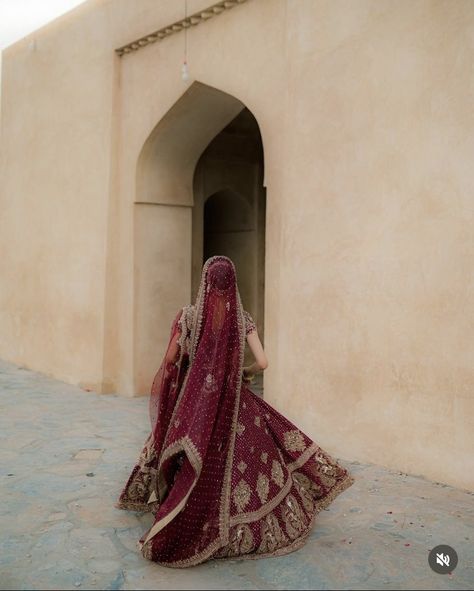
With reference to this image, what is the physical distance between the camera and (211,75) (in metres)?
6.59

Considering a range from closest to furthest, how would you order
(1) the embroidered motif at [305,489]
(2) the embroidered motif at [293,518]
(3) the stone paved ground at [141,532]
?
(3) the stone paved ground at [141,532]
(2) the embroidered motif at [293,518]
(1) the embroidered motif at [305,489]

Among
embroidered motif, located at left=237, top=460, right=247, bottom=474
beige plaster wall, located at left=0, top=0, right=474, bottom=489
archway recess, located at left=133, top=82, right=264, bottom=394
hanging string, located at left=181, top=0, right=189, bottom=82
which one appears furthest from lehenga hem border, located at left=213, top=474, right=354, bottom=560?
hanging string, located at left=181, top=0, right=189, bottom=82

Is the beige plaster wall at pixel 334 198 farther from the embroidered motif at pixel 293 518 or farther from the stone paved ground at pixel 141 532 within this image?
the embroidered motif at pixel 293 518

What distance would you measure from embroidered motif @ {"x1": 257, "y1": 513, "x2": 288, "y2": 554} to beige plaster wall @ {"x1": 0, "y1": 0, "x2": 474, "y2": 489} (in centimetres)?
168

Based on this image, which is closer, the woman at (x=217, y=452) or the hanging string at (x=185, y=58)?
the woman at (x=217, y=452)

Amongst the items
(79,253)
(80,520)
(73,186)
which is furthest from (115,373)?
(80,520)

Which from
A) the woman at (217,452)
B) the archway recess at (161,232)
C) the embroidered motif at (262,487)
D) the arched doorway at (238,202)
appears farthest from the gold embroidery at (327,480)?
the arched doorway at (238,202)

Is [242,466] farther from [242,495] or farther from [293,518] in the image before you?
[293,518]

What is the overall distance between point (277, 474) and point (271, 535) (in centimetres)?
32

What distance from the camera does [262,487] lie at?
11.5 ft

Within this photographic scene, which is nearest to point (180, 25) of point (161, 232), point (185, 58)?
point (185, 58)

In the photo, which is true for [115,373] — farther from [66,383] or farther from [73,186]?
[73,186]

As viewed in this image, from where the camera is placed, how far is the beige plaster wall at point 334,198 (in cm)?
470

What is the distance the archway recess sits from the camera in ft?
25.3
